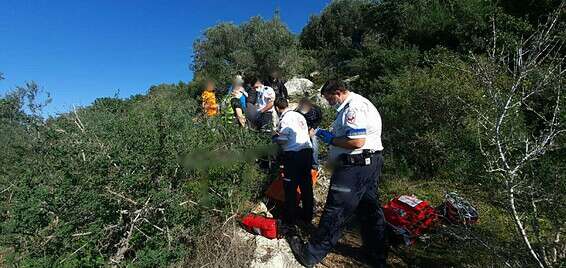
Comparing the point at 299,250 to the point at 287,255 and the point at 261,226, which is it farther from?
the point at 261,226

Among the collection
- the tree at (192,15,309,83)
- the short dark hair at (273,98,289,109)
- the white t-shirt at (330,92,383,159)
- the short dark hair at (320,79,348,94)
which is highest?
the tree at (192,15,309,83)

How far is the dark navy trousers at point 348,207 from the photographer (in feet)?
10.4

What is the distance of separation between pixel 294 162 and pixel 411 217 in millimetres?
1415

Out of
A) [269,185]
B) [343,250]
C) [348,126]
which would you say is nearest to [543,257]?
[348,126]

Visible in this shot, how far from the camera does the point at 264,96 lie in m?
5.96

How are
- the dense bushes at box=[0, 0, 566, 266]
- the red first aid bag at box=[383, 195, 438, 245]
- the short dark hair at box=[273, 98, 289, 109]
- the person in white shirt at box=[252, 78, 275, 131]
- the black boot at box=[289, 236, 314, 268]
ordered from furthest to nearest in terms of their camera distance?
the person in white shirt at box=[252, 78, 275, 131] < the short dark hair at box=[273, 98, 289, 109] < the red first aid bag at box=[383, 195, 438, 245] < the black boot at box=[289, 236, 314, 268] < the dense bushes at box=[0, 0, 566, 266]

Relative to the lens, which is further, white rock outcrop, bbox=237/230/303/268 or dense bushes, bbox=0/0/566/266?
white rock outcrop, bbox=237/230/303/268

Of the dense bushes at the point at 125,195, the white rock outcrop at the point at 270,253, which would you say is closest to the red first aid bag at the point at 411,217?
the white rock outcrop at the point at 270,253

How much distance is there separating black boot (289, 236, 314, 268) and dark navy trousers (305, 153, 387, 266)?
0.05 meters

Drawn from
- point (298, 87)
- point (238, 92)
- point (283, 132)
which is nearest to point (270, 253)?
point (283, 132)

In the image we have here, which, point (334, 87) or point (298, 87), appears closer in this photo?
point (334, 87)

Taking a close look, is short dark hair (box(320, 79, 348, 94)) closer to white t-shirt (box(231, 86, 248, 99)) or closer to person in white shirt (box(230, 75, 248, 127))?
person in white shirt (box(230, 75, 248, 127))

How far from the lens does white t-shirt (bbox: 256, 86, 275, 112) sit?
5.93 metres

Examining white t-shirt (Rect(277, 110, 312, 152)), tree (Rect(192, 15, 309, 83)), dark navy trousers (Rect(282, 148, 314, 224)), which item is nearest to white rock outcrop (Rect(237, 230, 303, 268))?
dark navy trousers (Rect(282, 148, 314, 224))
